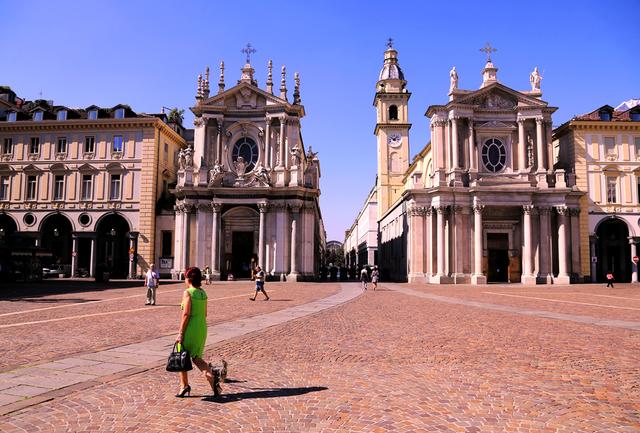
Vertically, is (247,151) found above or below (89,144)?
below

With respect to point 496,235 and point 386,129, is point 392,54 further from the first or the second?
point 496,235

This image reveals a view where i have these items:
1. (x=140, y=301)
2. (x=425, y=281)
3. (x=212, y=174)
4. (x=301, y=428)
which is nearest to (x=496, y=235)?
(x=425, y=281)

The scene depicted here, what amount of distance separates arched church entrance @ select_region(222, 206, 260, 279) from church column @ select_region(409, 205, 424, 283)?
15.6m

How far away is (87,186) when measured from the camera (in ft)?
173

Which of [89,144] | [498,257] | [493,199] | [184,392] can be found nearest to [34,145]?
[89,144]

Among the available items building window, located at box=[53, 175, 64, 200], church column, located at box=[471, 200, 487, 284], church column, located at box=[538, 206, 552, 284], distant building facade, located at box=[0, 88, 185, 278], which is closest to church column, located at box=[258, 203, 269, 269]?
distant building facade, located at box=[0, 88, 185, 278]

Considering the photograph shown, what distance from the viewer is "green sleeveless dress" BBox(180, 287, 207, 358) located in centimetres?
711

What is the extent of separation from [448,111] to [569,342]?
4194cm

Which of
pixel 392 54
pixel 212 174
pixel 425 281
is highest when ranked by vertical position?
pixel 392 54

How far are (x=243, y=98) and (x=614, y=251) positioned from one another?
42.0 metres

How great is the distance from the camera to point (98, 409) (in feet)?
21.2

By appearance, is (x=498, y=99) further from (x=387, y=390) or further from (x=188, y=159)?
(x=387, y=390)

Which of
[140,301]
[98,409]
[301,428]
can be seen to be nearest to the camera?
[301,428]

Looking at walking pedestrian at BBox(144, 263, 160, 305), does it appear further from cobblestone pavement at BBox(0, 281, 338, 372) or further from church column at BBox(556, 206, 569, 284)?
church column at BBox(556, 206, 569, 284)
